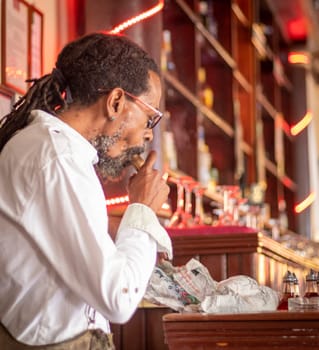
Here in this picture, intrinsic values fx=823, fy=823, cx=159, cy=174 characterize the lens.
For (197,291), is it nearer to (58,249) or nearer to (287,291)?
(287,291)

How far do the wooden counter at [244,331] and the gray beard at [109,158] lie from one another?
0.36m

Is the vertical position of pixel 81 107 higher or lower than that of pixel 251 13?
lower

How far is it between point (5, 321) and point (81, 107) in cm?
50

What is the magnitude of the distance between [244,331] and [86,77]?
669 mm

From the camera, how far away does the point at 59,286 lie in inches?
60.6

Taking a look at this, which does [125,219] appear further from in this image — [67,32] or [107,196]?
[67,32]

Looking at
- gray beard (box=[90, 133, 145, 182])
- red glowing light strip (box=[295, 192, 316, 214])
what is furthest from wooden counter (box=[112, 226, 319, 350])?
red glowing light strip (box=[295, 192, 316, 214])

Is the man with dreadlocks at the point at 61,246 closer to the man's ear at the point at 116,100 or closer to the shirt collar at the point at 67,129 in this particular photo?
the shirt collar at the point at 67,129

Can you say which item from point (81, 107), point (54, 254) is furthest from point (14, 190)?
point (81, 107)

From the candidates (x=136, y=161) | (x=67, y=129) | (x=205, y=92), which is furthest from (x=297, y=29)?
(x=67, y=129)

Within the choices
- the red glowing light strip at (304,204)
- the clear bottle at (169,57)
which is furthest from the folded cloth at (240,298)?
the red glowing light strip at (304,204)

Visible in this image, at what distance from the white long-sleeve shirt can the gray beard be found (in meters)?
0.20

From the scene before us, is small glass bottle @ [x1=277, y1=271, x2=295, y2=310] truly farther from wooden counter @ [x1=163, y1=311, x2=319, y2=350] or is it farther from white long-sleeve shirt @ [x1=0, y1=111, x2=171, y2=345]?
white long-sleeve shirt @ [x1=0, y1=111, x2=171, y2=345]

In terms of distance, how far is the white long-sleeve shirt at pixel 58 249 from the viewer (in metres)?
1.48
